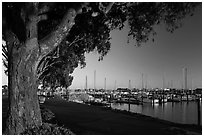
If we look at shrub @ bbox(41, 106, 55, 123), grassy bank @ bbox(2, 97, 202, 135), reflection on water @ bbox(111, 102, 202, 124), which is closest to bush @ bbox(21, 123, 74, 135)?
grassy bank @ bbox(2, 97, 202, 135)

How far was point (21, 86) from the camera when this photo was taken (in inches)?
278

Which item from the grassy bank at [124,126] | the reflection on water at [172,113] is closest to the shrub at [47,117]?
the grassy bank at [124,126]

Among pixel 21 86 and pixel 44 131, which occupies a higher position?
pixel 21 86

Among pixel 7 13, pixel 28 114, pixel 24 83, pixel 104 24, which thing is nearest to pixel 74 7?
pixel 7 13

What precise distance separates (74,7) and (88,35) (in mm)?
5959

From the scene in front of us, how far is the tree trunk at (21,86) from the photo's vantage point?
705 centimetres

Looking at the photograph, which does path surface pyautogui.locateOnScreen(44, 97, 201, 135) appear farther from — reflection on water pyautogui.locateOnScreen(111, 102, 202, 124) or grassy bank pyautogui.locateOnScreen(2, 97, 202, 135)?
reflection on water pyautogui.locateOnScreen(111, 102, 202, 124)

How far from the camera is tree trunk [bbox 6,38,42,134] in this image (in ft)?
23.1

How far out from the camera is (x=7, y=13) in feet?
26.3

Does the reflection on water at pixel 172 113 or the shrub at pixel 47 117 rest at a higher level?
the shrub at pixel 47 117

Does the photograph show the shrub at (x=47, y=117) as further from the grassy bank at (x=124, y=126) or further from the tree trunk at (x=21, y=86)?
the tree trunk at (x=21, y=86)

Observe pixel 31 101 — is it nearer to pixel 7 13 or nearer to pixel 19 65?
pixel 19 65

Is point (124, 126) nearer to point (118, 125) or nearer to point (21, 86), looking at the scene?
point (118, 125)

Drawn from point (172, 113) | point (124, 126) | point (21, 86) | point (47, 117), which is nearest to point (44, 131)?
point (21, 86)
